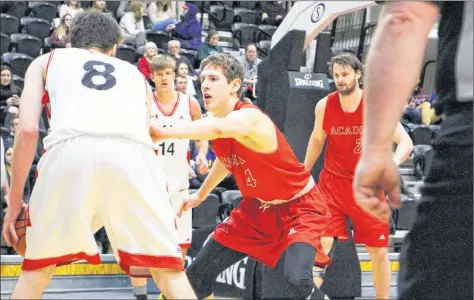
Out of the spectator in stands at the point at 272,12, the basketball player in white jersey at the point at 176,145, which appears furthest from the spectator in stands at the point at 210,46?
the basketball player in white jersey at the point at 176,145

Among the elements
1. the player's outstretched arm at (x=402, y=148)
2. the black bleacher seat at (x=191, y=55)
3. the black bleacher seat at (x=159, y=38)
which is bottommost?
the player's outstretched arm at (x=402, y=148)

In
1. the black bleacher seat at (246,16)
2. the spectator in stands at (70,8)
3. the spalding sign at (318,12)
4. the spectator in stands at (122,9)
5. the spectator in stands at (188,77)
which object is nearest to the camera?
the spalding sign at (318,12)

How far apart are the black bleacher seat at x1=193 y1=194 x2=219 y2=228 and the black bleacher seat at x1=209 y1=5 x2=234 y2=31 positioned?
670cm

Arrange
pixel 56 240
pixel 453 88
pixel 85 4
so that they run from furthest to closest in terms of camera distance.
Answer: pixel 85 4 < pixel 56 240 < pixel 453 88

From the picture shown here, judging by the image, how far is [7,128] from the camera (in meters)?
8.66

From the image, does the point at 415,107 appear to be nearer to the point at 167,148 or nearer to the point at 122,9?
the point at 122,9

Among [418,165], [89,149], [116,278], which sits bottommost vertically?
[116,278]

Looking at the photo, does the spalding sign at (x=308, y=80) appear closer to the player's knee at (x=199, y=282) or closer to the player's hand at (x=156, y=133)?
the player's knee at (x=199, y=282)

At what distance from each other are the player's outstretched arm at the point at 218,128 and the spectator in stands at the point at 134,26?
7773mm

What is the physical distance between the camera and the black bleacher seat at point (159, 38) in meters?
12.4

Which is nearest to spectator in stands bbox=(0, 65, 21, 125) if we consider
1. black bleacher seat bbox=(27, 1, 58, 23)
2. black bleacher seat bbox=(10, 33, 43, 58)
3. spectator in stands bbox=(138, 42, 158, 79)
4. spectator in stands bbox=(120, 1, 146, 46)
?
spectator in stands bbox=(138, 42, 158, 79)

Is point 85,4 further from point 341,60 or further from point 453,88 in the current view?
point 453,88

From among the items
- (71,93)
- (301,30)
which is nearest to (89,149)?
(71,93)

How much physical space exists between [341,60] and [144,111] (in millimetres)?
2688
